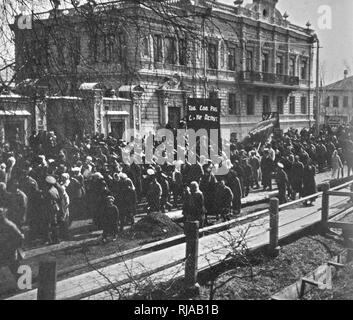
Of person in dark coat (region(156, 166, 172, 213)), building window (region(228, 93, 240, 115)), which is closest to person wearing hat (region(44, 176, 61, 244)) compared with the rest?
person in dark coat (region(156, 166, 172, 213))

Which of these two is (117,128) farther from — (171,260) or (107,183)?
(171,260)

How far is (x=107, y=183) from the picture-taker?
10453 mm

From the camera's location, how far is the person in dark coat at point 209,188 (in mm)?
10930

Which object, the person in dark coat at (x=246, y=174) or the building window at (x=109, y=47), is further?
the person in dark coat at (x=246, y=174)

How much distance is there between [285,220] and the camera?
33.7 ft

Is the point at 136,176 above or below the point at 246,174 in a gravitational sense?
above

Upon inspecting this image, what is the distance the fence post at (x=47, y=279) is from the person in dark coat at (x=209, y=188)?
7.09m

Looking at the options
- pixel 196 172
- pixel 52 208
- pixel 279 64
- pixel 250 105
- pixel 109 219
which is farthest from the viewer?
pixel 279 64

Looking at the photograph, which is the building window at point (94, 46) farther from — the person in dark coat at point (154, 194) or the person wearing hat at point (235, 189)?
the person wearing hat at point (235, 189)

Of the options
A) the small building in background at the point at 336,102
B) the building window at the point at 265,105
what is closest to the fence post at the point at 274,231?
the building window at the point at 265,105

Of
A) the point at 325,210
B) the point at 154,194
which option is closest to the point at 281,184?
the point at 325,210

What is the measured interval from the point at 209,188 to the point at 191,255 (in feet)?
17.3
